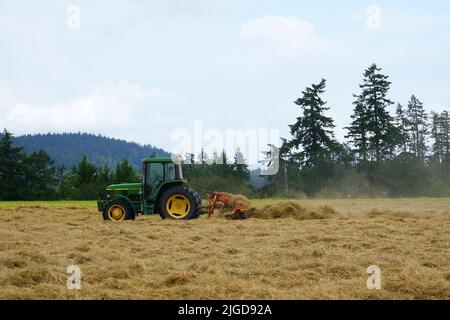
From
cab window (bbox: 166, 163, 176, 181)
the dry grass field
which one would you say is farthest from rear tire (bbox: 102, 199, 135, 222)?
the dry grass field

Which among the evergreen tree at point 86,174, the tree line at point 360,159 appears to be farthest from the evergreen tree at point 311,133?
the evergreen tree at point 86,174

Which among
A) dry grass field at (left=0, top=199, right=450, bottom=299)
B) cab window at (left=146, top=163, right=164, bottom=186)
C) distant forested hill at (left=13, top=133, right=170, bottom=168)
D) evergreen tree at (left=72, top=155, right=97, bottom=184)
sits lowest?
dry grass field at (left=0, top=199, right=450, bottom=299)

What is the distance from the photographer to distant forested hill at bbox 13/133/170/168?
172125mm

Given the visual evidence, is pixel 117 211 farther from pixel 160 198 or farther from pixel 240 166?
pixel 240 166

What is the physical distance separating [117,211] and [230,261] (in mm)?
8400

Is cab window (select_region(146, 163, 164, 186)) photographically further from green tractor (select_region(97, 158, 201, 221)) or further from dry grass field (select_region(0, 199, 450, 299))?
dry grass field (select_region(0, 199, 450, 299))

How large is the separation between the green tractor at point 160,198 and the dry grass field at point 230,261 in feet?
7.55

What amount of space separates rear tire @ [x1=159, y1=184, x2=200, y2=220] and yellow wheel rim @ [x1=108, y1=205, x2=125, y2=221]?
1.10m

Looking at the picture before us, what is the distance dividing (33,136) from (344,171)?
6433 inches

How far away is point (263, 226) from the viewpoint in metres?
13.1

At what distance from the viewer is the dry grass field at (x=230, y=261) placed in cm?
588

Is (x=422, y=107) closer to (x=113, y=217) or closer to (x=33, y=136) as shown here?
(x=113, y=217)

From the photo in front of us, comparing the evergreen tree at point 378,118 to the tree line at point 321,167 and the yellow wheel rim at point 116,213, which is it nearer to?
the tree line at point 321,167
